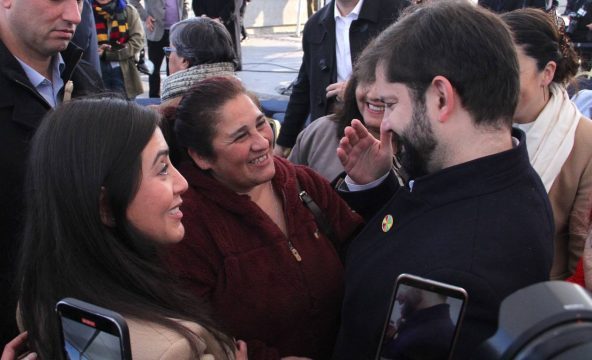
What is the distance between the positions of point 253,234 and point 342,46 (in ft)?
5.99

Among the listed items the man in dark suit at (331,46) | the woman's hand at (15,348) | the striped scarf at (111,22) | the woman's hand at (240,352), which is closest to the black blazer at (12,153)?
the woman's hand at (15,348)

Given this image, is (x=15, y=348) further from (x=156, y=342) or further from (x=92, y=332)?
(x=92, y=332)

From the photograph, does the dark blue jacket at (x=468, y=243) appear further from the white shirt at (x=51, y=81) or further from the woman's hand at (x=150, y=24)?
the woman's hand at (x=150, y=24)

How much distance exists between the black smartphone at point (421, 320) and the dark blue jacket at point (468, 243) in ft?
0.52

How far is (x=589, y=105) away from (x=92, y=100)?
2.62 metres

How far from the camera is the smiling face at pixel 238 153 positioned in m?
1.97

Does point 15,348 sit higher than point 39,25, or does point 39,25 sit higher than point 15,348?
point 39,25

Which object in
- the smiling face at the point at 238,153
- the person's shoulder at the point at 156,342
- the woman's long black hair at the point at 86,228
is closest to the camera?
the person's shoulder at the point at 156,342

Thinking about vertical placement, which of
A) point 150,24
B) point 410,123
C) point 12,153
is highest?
point 410,123

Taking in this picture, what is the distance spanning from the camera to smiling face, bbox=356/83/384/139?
245 centimetres

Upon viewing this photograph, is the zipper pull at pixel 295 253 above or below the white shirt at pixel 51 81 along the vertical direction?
below

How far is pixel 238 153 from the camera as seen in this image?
197 cm

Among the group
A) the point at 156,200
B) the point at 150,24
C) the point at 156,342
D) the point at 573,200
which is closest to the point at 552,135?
the point at 573,200

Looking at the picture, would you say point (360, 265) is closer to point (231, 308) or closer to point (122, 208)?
point (231, 308)
